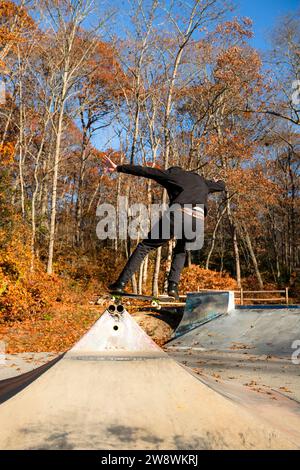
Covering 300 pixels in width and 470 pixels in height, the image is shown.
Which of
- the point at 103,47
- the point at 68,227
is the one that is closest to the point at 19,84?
the point at 103,47

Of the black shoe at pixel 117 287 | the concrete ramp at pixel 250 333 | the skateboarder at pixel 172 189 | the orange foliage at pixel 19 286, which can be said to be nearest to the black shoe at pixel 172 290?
the skateboarder at pixel 172 189

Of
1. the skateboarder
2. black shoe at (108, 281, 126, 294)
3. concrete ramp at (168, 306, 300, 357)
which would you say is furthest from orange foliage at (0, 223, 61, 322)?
the skateboarder

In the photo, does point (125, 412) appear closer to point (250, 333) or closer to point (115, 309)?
point (115, 309)

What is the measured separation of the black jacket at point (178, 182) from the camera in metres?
5.19

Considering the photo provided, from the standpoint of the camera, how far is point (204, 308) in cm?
1466

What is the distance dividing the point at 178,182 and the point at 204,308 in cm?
998

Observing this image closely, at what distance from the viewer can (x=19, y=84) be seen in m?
22.0

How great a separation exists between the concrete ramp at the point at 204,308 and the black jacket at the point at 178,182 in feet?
30.0

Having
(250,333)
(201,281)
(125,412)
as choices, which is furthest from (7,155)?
(125,412)

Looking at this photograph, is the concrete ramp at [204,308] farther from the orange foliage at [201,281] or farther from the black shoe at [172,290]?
the orange foliage at [201,281]

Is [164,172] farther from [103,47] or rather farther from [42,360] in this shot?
[103,47]

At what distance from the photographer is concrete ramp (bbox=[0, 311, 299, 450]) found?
256 cm

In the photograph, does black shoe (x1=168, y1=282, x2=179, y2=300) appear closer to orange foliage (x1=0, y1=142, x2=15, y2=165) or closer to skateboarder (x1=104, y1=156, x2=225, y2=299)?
skateboarder (x1=104, y1=156, x2=225, y2=299)
